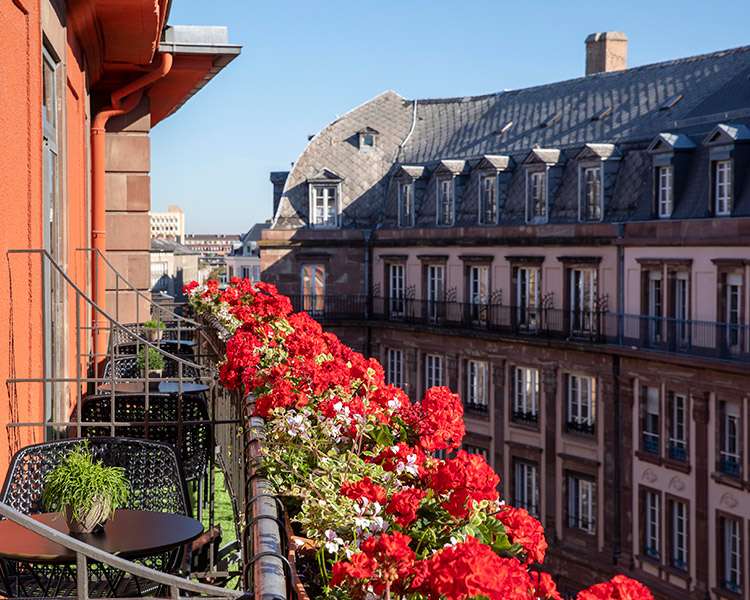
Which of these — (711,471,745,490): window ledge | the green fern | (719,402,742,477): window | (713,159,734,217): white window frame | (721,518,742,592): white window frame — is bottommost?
(721,518,742,592): white window frame

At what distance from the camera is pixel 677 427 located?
109 ft

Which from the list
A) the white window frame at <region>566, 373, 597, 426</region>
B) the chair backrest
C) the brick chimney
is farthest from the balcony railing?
the chair backrest

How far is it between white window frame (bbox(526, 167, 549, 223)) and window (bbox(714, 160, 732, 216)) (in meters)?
8.63

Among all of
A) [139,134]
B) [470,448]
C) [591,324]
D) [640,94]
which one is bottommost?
[470,448]

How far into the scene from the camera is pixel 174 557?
6297 millimetres

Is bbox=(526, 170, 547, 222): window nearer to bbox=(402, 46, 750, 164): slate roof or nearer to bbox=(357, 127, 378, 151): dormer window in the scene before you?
bbox=(402, 46, 750, 164): slate roof

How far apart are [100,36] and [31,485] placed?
683cm

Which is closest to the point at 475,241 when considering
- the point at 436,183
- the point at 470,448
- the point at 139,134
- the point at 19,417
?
Answer: the point at 436,183

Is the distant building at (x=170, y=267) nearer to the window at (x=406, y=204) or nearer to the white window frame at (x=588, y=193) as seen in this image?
the window at (x=406, y=204)

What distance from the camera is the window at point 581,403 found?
37.2 meters

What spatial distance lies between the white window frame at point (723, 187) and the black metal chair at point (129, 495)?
27241mm

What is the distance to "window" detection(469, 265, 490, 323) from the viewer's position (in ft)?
143

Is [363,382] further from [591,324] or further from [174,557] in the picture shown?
[591,324]

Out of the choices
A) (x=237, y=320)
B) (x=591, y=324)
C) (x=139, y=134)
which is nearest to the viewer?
(x=237, y=320)
